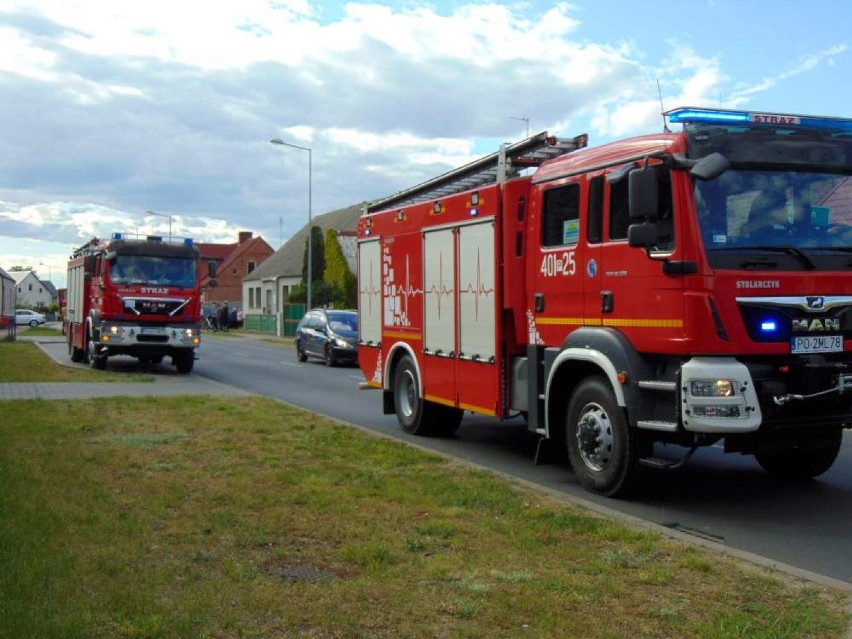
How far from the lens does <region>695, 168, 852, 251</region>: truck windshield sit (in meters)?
7.05

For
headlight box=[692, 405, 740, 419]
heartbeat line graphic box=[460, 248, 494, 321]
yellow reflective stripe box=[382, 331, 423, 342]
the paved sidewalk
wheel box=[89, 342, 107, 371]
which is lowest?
the paved sidewalk

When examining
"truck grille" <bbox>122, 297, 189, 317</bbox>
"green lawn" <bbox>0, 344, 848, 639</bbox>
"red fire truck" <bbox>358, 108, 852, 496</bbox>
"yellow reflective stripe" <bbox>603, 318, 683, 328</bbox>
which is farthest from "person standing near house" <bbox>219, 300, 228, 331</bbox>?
"yellow reflective stripe" <bbox>603, 318, 683, 328</bbox>

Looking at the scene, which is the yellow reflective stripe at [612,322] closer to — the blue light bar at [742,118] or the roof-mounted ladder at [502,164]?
the blue light bar at [742,118]

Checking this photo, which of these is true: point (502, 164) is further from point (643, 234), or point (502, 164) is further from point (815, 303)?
point (815, 303)

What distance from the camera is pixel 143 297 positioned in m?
21.3

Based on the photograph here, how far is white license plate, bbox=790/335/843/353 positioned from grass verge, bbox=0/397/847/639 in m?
1.83

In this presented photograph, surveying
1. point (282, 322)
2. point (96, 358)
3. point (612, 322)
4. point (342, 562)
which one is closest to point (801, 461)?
point (612, 322)

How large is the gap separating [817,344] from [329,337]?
1978cm

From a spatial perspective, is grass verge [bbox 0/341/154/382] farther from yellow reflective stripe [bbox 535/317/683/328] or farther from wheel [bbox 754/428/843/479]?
wheel [bbox 754/428/843/479]

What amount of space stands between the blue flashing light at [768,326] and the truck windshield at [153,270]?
1683 centimetres

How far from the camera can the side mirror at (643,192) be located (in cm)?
700

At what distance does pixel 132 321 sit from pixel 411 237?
38.8ft

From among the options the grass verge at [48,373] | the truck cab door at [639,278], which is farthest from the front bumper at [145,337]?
the truck cab door at [639,278]

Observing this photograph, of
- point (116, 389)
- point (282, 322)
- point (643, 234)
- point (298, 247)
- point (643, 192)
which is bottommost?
point (116, 389)
